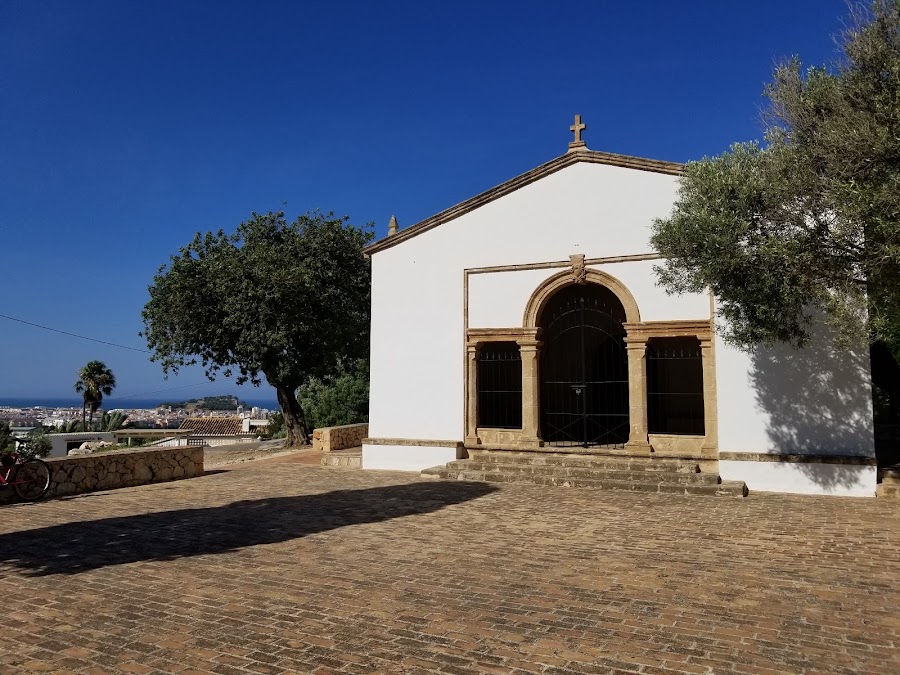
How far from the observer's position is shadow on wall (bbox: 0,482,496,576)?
7246 millimetres

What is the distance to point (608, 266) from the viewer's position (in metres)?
13.6

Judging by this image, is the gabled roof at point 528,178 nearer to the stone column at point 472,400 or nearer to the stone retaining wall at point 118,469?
the stone column at point 472,400

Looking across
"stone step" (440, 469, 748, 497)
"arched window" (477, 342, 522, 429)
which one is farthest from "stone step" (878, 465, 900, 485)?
"arched window" (477, 342, 522, 429)

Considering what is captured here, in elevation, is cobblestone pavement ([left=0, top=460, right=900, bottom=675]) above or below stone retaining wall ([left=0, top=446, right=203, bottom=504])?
below

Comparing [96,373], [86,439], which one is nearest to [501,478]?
[86,439]

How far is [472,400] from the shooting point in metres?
14.5

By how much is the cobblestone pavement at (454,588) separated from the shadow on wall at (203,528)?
51 mm

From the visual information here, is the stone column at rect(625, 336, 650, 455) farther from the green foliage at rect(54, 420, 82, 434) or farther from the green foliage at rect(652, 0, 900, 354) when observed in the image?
the green foliage at rect(54, 420, 82, 434)

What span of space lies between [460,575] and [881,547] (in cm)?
497

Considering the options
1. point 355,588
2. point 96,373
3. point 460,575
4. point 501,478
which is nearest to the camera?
point 355,588

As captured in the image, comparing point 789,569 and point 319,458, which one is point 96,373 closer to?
point 319,458

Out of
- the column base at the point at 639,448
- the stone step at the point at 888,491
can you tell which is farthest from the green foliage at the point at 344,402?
the stone step at the point at 888,491

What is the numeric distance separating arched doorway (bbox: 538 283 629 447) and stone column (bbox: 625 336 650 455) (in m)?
3.11

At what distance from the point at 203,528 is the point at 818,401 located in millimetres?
10386
